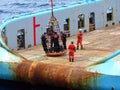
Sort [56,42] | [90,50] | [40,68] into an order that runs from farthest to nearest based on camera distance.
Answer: [90,50] → [56,42] → [40,68]

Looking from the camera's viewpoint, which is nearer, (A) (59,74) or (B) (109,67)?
(B) (109,67)

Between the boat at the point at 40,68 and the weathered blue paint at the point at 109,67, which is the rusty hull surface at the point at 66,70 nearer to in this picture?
the boat at the point at 40,68

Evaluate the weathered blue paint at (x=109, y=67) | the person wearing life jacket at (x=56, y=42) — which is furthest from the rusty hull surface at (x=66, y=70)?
the person wearing life jacket at (x=56, y=42)

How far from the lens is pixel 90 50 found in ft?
55.0

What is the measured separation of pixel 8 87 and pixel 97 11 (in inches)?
335

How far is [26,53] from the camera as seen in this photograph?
16797 millimetres

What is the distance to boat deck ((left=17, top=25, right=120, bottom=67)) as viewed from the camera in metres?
15.1

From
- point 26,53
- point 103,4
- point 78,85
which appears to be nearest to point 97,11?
point 103,4

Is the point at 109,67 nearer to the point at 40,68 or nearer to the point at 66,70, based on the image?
the point at 66,70

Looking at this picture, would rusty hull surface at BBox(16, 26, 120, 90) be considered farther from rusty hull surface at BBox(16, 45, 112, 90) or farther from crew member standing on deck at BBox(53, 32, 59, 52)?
crew member standing on deck at BBox(53, 32, 59, 52)

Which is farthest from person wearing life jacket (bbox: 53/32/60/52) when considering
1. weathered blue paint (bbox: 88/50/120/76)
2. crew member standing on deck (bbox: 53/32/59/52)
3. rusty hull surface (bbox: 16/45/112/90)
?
weathered blue paint (bbox: 88/50/120/76)

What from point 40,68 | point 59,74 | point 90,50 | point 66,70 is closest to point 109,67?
point 66,70

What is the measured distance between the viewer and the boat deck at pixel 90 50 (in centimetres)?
1509

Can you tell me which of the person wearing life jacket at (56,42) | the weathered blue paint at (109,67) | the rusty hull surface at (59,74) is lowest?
the rusty hull surface at (59,74)
